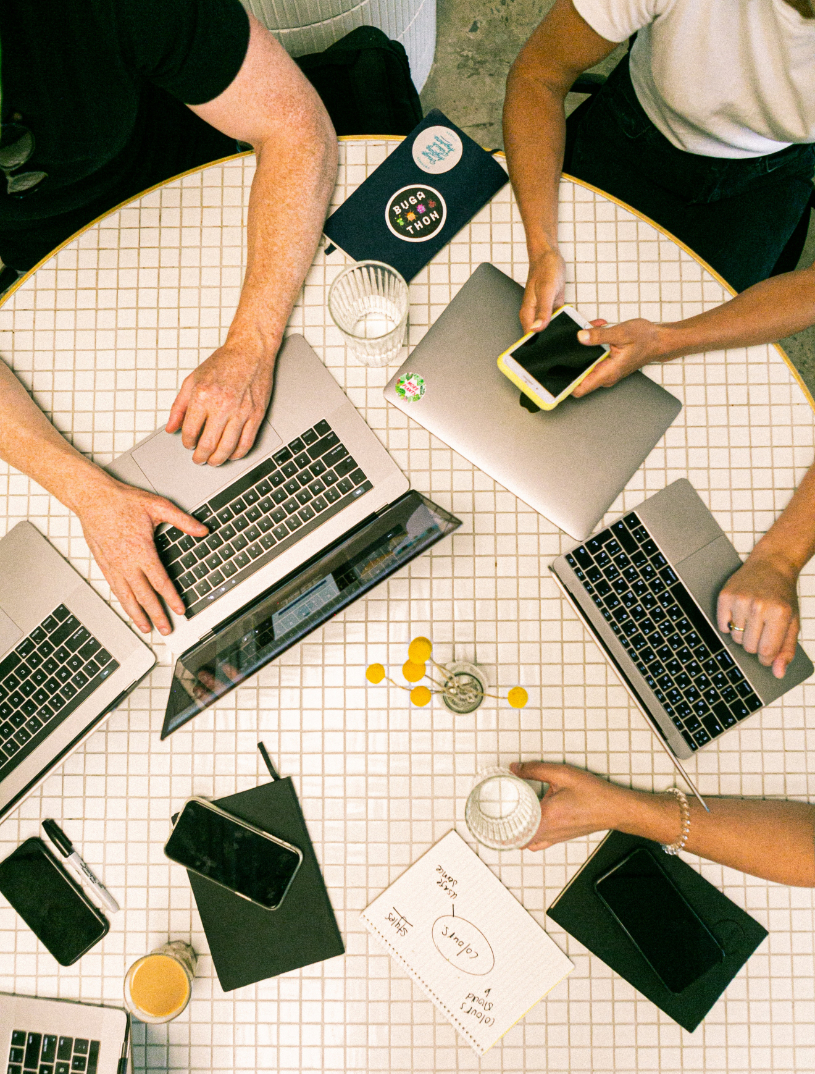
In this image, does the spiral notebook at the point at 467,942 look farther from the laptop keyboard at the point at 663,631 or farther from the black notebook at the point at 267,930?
the laptop keyboard at the point at 663,631

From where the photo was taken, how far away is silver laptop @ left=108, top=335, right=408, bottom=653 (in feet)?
3.38

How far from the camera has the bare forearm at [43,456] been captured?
1.04 meters

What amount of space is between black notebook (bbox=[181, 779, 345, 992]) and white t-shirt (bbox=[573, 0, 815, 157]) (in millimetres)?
1356

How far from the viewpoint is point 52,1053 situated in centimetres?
99

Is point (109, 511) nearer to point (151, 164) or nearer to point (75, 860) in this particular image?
point (75, 860)

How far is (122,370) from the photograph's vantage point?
1.11m

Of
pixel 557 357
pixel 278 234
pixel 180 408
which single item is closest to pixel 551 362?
pixel 557 357

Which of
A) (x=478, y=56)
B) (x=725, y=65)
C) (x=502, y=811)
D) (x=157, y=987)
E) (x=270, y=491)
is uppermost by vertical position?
(x=478, y=56)

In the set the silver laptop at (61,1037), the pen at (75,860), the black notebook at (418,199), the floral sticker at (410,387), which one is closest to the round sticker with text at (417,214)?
the black notebook at (418,199)

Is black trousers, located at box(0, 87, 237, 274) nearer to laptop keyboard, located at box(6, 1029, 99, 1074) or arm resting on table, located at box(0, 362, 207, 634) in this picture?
arm resting on table, located at box(0, 362, 207, 634)

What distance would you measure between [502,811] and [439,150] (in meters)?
1.03

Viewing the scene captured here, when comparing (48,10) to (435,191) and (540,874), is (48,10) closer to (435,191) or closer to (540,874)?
(435,191)

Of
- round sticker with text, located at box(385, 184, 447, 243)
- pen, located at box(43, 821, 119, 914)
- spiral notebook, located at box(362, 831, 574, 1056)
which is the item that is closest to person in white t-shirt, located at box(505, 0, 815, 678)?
round sticker with text, located at box(385, 184, 447, 243)

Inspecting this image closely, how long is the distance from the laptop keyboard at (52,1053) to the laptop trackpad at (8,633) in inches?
21.9
